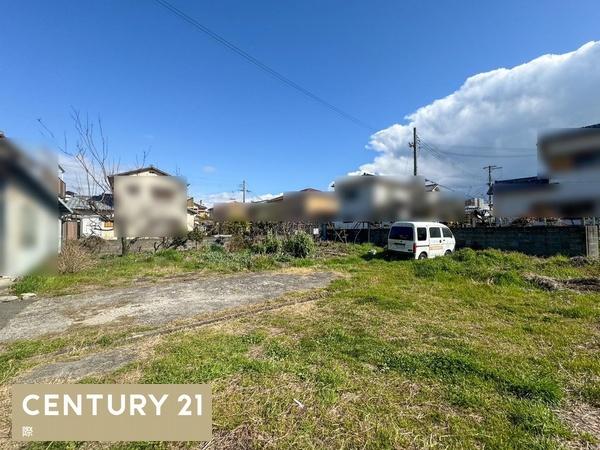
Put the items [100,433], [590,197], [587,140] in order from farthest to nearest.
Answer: [587,140]
[590,197]
[100,433]

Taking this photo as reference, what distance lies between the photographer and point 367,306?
221 inches

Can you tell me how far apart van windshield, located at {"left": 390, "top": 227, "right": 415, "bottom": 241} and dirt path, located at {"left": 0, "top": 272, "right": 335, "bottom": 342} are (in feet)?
14.2

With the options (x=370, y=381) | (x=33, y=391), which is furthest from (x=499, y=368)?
(x=33, y=391)

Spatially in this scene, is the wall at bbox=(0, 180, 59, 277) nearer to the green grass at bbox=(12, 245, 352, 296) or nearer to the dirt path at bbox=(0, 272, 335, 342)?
the green grass at bbox=(12, 245, 352, 296)

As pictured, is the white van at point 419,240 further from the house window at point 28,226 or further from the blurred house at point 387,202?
the house window at point 28,226

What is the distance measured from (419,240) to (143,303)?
955 cm

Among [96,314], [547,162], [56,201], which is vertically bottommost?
[96,314]

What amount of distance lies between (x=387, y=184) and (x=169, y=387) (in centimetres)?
2984

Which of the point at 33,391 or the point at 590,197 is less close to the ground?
the point at 590,197

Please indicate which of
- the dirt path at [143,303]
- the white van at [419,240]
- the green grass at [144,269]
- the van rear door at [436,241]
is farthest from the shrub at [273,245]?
the van rear door at [436,241]

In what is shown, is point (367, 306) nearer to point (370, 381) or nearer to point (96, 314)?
point (370, 381)

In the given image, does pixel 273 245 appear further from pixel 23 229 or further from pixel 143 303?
pixel 23 229

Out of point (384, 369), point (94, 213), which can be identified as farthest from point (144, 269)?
point (94, 213)

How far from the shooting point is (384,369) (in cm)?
305
